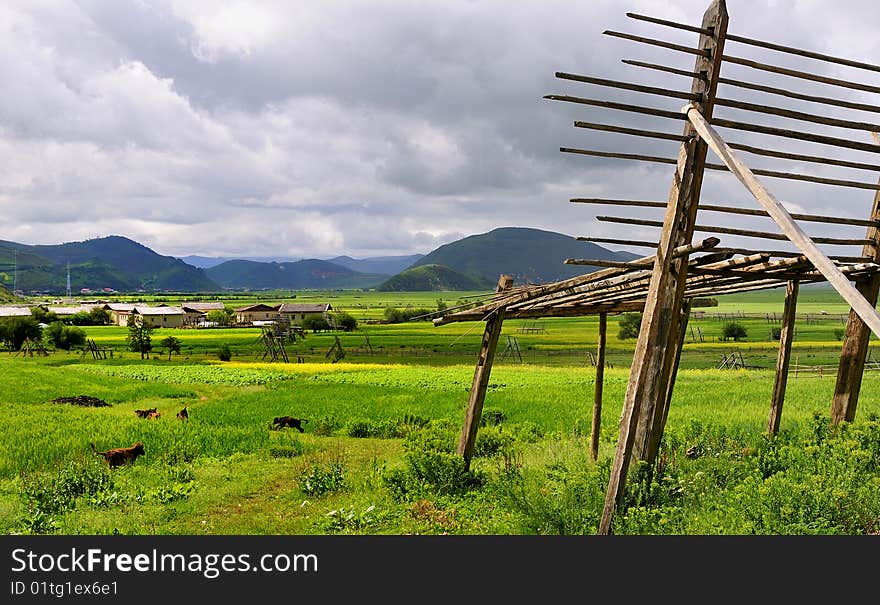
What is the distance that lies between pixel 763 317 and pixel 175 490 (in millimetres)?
75902

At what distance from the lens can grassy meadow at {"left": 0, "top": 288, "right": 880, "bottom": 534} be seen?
21.3 ft

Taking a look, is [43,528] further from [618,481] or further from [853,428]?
[853,428]

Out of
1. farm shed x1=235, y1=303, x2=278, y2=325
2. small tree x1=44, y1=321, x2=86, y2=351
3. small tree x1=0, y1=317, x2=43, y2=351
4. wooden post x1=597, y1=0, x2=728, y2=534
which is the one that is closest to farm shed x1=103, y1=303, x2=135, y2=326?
farm shed x1=235, y1=303, x2=278, y2=325

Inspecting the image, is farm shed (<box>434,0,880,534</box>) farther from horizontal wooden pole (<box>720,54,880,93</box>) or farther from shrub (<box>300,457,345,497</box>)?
shrub (<box>300,457,345,497</box>)

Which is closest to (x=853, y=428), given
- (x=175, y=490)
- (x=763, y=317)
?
(x=175, y=490)

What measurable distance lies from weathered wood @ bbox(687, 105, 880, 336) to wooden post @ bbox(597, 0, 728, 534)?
402 mm

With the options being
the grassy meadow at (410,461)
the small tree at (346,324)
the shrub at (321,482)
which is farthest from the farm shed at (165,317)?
the shrub at (321,482)

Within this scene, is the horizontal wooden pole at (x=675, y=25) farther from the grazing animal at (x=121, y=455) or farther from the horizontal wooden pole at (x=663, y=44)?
the grazing animal at (x=121, y=455)

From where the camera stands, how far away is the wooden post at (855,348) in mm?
8094

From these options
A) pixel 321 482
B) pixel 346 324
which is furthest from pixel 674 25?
pixel 346 324

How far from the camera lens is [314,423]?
17.5 meters

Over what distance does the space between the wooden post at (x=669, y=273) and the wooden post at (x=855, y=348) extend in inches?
133

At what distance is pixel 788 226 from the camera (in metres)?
4.88

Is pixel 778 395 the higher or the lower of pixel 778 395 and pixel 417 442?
the higher
